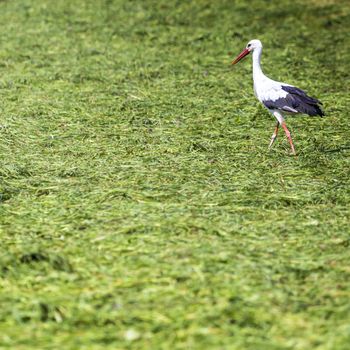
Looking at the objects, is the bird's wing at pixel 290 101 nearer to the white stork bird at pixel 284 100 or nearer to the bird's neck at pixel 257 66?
the white stork bird at pixel 284 100

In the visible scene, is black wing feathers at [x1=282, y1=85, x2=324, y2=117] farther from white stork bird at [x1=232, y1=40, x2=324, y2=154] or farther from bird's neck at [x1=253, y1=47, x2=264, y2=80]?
bird's neck at [x1=253, y1=47, x2=264, y2=80]

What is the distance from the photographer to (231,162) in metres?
8.95

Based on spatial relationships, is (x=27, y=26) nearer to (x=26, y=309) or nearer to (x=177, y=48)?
(x=177, y=48)

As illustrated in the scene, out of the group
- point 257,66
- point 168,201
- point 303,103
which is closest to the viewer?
point 168,201

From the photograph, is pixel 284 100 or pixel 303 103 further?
pixel 284 100

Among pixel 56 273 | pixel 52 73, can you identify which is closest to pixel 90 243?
pixel 56 273

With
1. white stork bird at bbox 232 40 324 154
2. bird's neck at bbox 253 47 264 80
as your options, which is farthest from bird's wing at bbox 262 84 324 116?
bird's neck at bbox 253 47 264 80

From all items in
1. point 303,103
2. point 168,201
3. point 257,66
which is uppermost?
point 257,66

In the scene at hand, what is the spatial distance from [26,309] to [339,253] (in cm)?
245

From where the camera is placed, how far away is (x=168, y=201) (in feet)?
24.7

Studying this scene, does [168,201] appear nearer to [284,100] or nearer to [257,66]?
[284,100]

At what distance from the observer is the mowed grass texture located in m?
5.24

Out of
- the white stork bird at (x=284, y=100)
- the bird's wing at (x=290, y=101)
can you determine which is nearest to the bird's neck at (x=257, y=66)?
the white stork bird at (x=284, y=100)

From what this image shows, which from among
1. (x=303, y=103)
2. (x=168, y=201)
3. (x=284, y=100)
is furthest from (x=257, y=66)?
(x=168, y=201)
